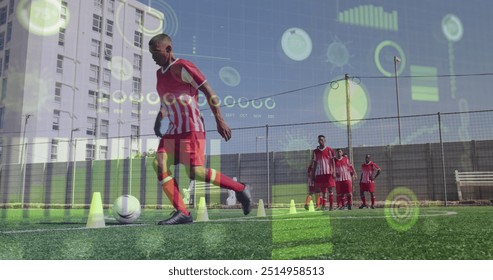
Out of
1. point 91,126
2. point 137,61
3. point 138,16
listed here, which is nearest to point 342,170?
point 137,61

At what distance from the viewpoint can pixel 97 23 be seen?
1611 cm

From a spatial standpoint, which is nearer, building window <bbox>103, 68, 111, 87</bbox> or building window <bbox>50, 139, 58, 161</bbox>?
building window <bbox>103, 68, 111, 87</bbox>

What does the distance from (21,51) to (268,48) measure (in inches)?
652

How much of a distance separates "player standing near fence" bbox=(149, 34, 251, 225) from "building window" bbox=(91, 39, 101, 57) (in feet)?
41.5

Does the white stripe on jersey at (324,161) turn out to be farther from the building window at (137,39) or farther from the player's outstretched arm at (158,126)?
the building window at (137,39)

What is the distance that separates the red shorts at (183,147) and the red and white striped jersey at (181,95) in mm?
43

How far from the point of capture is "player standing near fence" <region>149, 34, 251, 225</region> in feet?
11.4

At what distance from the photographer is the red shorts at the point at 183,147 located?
3.47 m

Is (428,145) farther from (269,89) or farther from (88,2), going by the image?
(88,2)

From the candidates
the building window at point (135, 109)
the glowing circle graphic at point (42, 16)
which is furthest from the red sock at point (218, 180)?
the glowing circle graphic at point (42, 16)

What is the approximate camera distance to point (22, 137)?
17734mm

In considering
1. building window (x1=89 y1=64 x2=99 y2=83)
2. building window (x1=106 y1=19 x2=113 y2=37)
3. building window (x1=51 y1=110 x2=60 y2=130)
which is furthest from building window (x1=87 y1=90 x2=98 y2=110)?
building window (x1=106 y1=19 x2=113 y2=37)

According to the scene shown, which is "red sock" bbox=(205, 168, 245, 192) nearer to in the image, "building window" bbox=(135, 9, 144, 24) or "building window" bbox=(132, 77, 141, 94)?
"building window" bbox=(135, 9, 144, 24)

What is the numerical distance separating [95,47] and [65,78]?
2.81m
